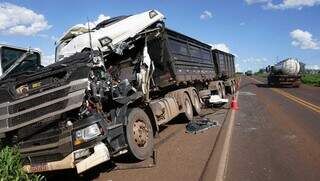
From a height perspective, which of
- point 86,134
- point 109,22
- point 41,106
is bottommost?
point 86,134

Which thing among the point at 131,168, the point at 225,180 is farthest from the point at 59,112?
the point at 225,180

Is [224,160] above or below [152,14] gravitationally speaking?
below

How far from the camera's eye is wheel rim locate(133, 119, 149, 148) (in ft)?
29.2

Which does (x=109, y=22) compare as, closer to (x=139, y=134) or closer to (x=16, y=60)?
(x=16, y=60)

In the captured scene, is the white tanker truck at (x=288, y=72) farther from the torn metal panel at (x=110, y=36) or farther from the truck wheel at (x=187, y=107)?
the torn metal panel at (x=110, y=36)

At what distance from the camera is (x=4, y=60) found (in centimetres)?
970

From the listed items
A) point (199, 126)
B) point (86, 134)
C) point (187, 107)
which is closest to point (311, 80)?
point (187, 107)

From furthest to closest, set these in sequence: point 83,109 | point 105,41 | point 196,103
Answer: point 196,103
point 105,41
point 83,109

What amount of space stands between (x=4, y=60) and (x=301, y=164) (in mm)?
6244

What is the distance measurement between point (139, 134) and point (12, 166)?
2661 millimetres

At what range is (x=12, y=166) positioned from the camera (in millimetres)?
7137

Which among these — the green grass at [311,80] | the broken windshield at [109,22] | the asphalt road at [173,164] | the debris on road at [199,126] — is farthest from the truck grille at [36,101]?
the green grass at [311,80]

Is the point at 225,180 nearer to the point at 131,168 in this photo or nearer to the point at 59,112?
the point at 131,168

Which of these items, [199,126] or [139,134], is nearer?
[139,134]
